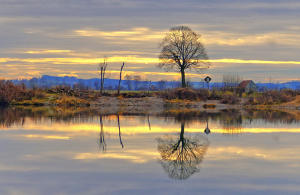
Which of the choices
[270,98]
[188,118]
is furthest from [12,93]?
[270,98]

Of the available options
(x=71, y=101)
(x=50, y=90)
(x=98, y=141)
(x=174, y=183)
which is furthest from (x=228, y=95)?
(x=174, y=183)

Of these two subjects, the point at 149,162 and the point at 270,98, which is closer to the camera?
the point at 149,162

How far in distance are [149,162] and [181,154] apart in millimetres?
2063

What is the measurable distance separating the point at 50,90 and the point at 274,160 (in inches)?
2011

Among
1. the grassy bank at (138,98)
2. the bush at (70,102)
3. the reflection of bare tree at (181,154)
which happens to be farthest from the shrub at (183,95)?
the reflection of bare tree at (181,154)

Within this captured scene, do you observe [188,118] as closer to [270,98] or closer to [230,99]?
[270,98]

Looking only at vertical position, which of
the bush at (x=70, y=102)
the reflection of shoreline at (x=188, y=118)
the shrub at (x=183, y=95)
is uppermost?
the shrub at (x=183, y=95)

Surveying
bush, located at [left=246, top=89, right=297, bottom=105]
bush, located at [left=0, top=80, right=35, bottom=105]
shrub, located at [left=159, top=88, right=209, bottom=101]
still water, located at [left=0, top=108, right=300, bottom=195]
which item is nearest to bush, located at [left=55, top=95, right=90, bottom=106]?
bush, located at [left=0, top=80, right=35, bottom=105]

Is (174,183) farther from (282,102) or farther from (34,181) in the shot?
(282,102)

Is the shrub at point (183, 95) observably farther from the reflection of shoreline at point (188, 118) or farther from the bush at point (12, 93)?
the reflection of shoreline at point (188, 118)

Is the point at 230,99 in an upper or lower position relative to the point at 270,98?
lower

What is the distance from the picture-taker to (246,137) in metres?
21.9

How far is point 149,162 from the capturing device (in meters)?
14.7

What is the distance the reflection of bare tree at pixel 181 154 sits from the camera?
1325cm
